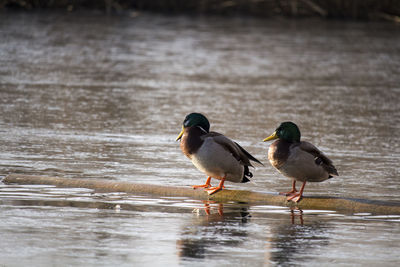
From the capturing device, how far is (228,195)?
24.7 feet

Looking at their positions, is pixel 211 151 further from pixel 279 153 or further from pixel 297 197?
pixel 297 197

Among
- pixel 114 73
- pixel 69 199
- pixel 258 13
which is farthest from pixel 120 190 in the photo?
pixel 258 13

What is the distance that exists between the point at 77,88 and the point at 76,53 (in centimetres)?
669

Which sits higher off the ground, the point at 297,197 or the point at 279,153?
the point at 279,153

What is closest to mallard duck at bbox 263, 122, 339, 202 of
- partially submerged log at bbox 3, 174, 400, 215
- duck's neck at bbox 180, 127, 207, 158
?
partially submerged log at bbox 3, 174, 400, 215

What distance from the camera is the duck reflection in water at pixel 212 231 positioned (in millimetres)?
5852

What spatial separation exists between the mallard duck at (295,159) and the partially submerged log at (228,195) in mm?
131

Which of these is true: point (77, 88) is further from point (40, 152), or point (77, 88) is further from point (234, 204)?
point (234, 204)

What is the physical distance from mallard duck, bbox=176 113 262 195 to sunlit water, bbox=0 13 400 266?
314mm

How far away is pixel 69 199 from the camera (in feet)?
24.2

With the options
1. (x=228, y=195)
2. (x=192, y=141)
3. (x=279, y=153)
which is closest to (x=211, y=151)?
(x=192, y=141)

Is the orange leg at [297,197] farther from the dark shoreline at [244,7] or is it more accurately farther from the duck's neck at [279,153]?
the dark shoreline at [244,7]

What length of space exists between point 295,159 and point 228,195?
64 centimetres

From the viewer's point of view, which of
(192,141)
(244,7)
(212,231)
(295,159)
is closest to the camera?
(212,231)
